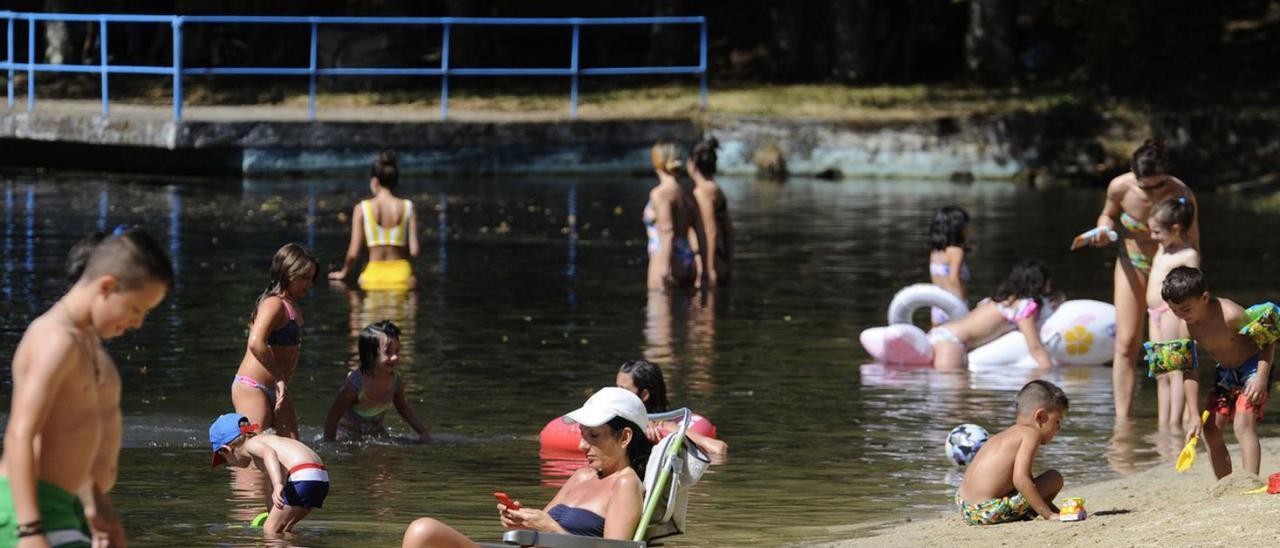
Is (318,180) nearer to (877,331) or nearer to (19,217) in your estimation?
(19,217)

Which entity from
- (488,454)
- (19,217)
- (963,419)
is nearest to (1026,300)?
(963,419)

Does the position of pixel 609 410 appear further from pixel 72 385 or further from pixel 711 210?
pixel 711 210

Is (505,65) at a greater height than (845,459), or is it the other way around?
(505,65)

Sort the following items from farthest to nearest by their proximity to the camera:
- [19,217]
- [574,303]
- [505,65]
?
1. [505,65]
2. [19,217]
3. [574,303]

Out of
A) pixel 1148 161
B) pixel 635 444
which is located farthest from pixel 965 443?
pixel 635 444

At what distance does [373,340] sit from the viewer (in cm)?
979

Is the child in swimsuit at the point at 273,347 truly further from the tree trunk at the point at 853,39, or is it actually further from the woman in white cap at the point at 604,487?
the tree trunk at the point at 853,39

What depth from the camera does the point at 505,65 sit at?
38406 millimetres

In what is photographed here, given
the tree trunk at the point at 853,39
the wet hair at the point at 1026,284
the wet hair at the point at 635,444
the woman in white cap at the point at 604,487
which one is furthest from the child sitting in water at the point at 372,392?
the tree trunk at the point at 853,39

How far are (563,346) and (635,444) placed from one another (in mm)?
6844

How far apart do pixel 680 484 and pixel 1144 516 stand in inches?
83.8

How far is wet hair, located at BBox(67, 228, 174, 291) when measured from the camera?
17.3 ft

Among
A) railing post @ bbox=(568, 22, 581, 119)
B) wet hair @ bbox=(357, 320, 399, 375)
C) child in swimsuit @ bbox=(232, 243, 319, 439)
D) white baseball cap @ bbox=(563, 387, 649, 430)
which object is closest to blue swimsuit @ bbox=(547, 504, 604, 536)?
white baseball cap @ bbox=(563, 387, 649, 430)

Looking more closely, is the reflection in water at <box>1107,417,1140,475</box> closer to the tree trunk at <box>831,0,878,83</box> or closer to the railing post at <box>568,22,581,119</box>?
the railing post at <box>568,22,581,119</box>
